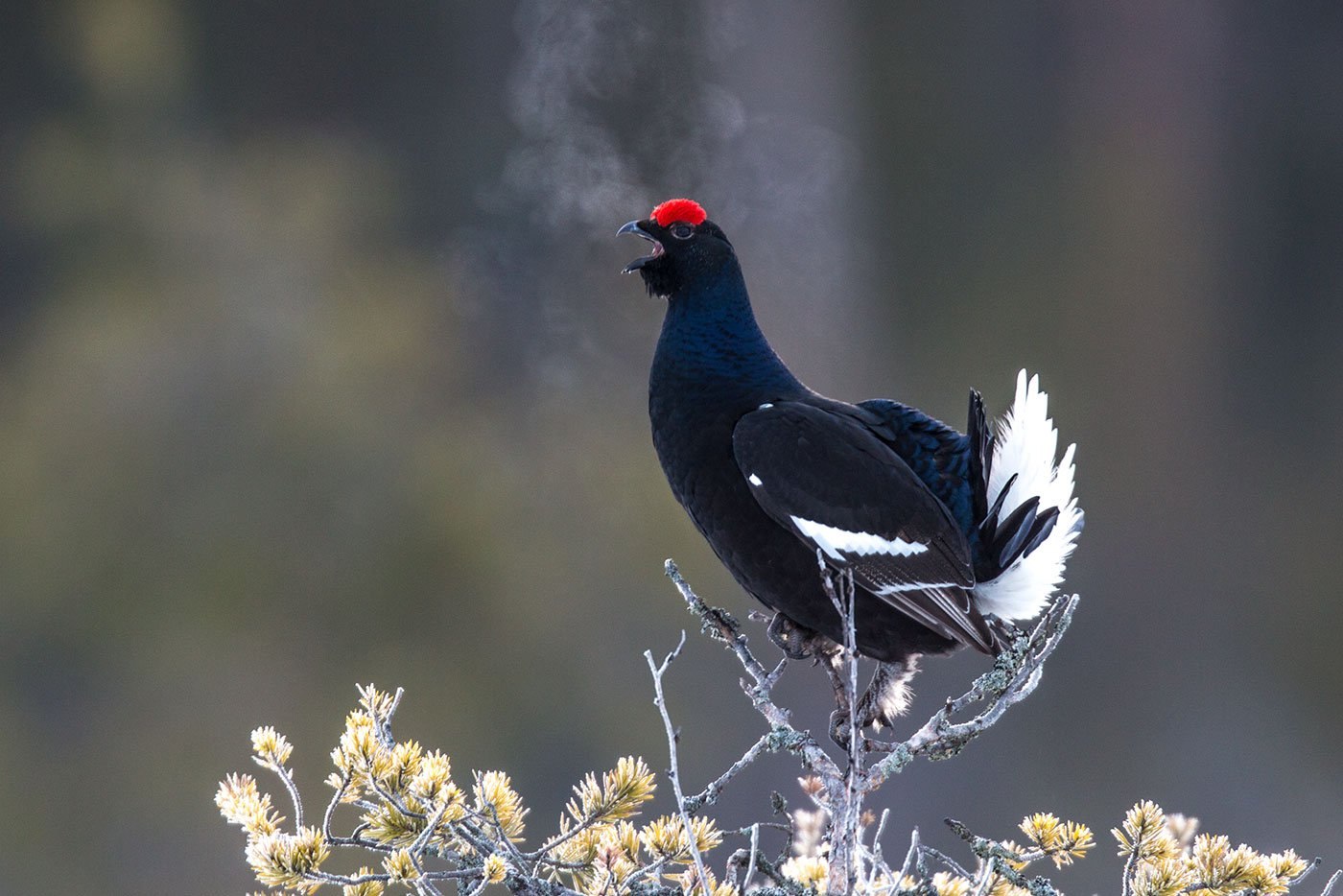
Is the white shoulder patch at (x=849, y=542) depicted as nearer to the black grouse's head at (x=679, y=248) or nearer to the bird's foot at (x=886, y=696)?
the bird's foot at (x=886, y=696)

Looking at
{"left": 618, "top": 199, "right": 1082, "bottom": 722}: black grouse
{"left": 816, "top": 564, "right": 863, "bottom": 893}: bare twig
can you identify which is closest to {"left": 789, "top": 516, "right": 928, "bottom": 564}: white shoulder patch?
{"left": 618, "top": 199, "right": 1082, "bottom": 722}: black grouse

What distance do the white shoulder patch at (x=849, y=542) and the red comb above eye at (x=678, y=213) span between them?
304mm

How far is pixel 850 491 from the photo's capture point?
1015 mm

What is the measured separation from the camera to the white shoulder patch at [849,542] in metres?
1.00

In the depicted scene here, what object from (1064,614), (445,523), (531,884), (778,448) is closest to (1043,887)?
(1064,614)

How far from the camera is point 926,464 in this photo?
1107 mm

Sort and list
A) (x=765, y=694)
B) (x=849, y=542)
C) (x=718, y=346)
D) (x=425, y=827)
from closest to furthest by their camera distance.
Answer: (x=425, y=827) < (x=765, y=694) < (x=849, y=542) < (x=718, y=346)

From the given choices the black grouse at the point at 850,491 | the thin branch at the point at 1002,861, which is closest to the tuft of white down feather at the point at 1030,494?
A: the black grouse at the point at 850,491

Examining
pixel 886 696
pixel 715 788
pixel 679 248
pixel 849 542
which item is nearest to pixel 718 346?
pixel 679 248

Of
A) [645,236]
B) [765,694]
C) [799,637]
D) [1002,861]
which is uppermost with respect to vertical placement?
[645,236]

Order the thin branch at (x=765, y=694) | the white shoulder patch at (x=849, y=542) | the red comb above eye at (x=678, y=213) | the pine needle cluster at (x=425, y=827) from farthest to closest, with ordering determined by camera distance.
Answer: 1. the red comb above eye at (x=678, y=213)
2. the white shoulder patch at (x=849, y=542)
3. the thin branch at (x=765, y=694)
4. the pine needle cluster at (x=425, y=827)

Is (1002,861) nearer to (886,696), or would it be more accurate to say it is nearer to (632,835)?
(632,835)

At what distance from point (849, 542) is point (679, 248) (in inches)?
12.5

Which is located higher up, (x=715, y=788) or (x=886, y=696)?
(x=886, y=696)
